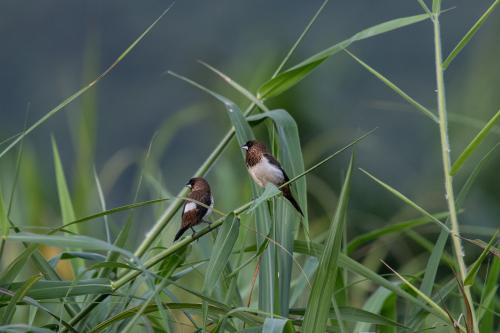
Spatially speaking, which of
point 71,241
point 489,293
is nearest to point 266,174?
point 489,293

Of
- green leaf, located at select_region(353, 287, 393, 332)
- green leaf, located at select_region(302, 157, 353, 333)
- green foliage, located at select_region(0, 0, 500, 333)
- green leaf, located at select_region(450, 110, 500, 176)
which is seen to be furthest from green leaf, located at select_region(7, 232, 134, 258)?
green leaf, located at select_region(353, 287, 393, 332)

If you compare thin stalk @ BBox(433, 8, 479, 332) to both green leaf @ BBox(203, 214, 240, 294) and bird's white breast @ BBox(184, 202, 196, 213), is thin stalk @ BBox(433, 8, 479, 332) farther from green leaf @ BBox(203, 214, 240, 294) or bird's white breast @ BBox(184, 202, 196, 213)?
bird's white breast @ BBox(184, 202, 196, 213)

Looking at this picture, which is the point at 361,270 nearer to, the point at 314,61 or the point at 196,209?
the point at 196,209

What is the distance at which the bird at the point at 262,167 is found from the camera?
1.96m

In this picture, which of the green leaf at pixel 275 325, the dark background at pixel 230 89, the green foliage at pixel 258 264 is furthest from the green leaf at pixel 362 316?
the dark background at pixel 230 89

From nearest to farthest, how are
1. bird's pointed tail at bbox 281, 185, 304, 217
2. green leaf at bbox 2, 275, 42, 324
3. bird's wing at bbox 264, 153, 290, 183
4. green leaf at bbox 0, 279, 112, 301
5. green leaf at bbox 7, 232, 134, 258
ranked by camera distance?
green leaf at bbox 7, 232, 134, 258 < green leaf at bbox 2, 275, 42, 324 < green leaf at bbox 0, 279, 112, 301 < bird's pointed tail at bbox 281, 185, 304, 217 < bird's wing at bbox 264, 153, 290, 183

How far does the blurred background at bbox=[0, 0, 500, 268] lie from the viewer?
3.62 m

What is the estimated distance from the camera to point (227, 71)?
Result: 5215 mm

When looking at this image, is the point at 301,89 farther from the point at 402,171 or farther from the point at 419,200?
the point at 402,171

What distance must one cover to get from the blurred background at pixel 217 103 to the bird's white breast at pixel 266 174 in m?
0.20

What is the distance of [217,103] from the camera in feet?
15.6

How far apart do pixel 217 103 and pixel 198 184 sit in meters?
2.92

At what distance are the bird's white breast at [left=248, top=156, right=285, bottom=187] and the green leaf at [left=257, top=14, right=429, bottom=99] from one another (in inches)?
6.1

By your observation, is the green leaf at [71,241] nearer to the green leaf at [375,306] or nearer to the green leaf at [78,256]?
the green leaf at [78,256]
